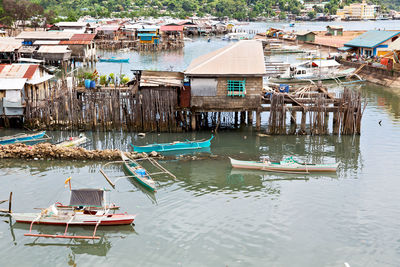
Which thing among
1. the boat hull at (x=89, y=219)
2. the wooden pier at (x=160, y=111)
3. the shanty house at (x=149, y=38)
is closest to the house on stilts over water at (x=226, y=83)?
the wooden pier at (x=160, y=111)

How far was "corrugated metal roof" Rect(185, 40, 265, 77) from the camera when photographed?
1233 inches

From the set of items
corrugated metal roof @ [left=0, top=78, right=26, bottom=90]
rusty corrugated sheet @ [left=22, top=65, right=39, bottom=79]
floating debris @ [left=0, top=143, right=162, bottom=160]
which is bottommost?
floating debris @ [left=0, top=143, right=162, bottom=160]

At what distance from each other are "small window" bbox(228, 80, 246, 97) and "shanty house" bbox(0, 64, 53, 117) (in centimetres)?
1388

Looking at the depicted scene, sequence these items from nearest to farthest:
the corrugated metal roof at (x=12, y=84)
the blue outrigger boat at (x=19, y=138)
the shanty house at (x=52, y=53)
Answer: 1. the blue outrigger boat at (x=19, y=138)
2. the corrugated metal roof at (x=12, y=84)
3. the shanty house at (x=52, y=53)

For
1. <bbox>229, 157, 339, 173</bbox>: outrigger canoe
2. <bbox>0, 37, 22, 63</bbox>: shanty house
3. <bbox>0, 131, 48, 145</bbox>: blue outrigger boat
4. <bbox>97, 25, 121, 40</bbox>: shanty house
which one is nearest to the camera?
<bbox>229, 157, 339, 173</bbox>: outrigger canoe

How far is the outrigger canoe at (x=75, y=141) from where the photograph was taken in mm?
30047

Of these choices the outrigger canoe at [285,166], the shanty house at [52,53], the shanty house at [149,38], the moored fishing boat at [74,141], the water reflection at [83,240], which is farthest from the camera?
the shanty house at [149,38]

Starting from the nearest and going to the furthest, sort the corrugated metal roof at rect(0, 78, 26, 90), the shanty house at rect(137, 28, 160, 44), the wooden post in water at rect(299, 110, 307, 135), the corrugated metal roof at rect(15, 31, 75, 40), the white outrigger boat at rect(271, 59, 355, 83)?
the corrugated metal roof at rect(0, 78, 26, 90) < the wooden post in water at rect(299, 110, 307, 135) < the white outrigger boat at rect(271, 59, 355, 83) < the corrugated metal roof at rect(15, 31, 75, 40) < the shanty house at rect(137, 28, 160, 44)

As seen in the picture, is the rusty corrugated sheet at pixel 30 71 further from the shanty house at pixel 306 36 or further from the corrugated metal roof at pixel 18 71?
the shanty house at pixel 306 36

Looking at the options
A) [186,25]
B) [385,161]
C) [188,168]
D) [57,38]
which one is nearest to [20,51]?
[57,38]

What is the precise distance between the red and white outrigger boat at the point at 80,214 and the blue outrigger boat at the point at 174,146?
825cm

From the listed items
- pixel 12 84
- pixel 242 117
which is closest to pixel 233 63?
pixel 242 117

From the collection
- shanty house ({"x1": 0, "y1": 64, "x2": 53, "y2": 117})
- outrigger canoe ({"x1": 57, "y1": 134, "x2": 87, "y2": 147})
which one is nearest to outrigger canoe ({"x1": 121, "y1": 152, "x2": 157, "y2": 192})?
outrigger canoe ({"x1": 57, "y1": 134, "x2": 87, "y2": 147})

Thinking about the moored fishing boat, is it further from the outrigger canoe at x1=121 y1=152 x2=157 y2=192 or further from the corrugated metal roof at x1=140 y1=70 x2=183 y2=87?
the corrugated metal roof at x1=140 y1=70 x2=183 y2=87
